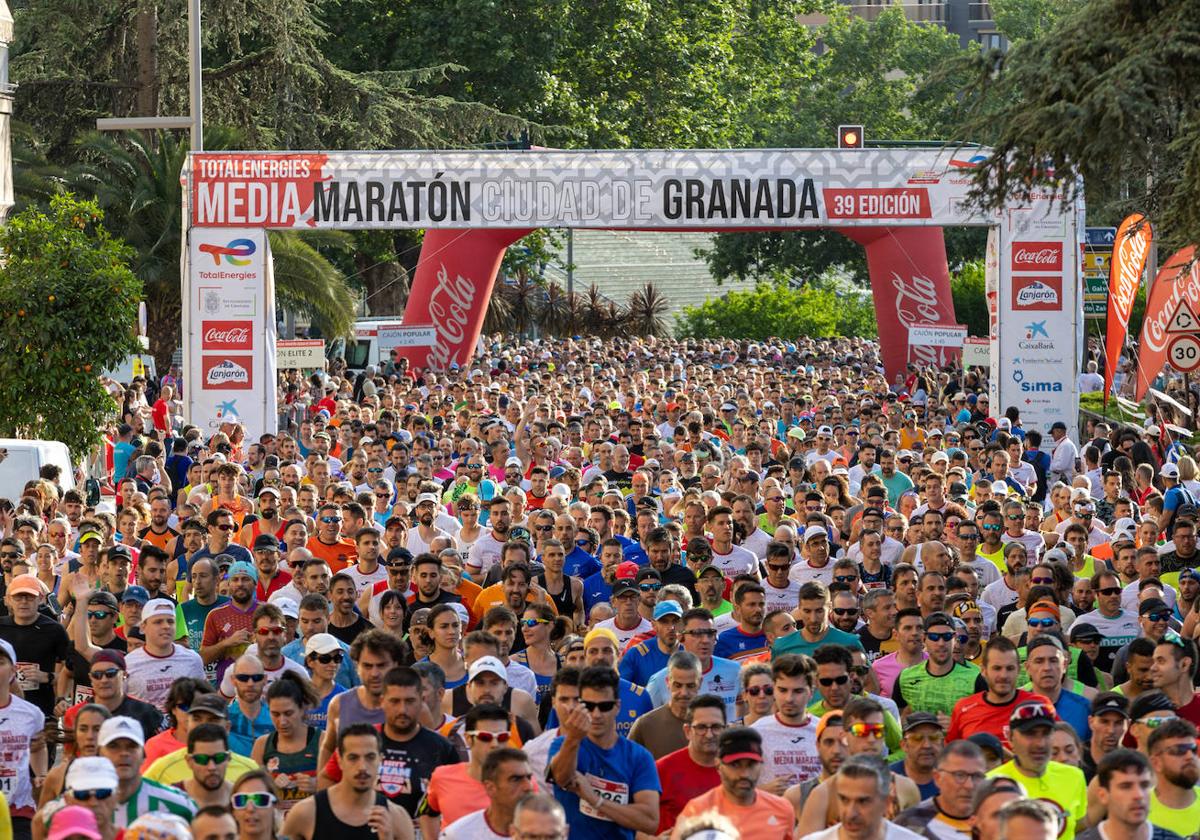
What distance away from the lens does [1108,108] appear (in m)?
12.1

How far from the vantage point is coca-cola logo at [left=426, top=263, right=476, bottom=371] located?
32.2 meters

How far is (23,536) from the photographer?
14.0 m

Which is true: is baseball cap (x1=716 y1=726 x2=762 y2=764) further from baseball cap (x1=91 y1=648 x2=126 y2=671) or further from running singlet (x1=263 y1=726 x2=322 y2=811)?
baseball cap (x1=91 y1=648 x2=126 y2=671)

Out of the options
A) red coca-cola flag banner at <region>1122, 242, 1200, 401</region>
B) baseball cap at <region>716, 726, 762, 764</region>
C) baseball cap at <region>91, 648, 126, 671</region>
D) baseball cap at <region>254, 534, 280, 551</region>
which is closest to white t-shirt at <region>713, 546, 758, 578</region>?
baseball cap at <region>254, 534, 280, 551</region>

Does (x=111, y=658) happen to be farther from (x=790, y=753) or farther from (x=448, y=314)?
(x=448, y=314)

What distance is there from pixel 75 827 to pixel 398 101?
34.1 metres

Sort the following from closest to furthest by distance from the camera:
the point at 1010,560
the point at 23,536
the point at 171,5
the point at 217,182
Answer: the point at 1010,560, the point at 23,536, the point at 217,182, the point at 171,5

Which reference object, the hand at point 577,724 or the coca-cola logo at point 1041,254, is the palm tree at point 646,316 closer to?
the coca-cola logo at point 1041,254

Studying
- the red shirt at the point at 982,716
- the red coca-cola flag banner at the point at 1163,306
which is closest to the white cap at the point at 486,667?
the red shirt at the point at 982,716

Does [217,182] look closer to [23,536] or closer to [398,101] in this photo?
[23,536]

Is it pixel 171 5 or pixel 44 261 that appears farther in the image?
pixel 171 5

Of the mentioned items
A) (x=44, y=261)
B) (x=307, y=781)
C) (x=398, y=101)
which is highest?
(x=398, y=101)

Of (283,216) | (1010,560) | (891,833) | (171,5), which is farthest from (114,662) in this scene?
(171,5)

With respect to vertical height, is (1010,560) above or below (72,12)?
below
